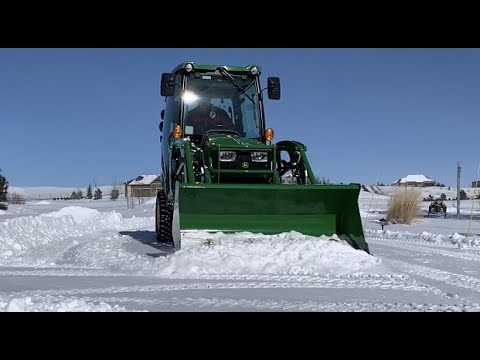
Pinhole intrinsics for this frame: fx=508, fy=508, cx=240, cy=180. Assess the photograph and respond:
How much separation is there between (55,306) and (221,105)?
498 cm

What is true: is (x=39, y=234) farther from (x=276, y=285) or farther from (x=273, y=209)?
(x=276, y=285)

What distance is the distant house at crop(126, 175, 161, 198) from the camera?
4048 centimetres

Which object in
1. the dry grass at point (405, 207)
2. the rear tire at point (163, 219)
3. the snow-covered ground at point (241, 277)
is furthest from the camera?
the dry grass at point (405, 207)

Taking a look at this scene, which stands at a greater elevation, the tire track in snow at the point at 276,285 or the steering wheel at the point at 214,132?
the steering wheel at the point at 214,132

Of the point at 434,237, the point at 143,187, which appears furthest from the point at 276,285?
the point at 143,187

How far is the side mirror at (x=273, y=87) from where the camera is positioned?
746cm

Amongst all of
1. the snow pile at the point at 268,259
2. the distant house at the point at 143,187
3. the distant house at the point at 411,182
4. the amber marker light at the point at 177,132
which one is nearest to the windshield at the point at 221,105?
the amber marker light at the point at 177,132

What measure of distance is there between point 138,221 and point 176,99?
10.3 m

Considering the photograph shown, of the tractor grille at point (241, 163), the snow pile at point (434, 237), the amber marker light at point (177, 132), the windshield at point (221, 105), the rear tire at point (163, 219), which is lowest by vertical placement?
the snow pile at point (434, 237)

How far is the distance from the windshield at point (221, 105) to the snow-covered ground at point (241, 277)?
206 centimetres

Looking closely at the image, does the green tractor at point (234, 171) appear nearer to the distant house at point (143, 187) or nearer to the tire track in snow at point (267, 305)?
the tire track in snow at point (267, 305)

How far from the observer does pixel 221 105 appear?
7.81 metres

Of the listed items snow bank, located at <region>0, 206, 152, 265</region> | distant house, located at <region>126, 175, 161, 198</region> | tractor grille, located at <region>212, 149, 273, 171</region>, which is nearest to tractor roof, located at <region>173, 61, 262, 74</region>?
tractor grille, located at <region>212, 149, 273, 171</region>

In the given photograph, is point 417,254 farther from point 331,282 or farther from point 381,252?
point 331,282
